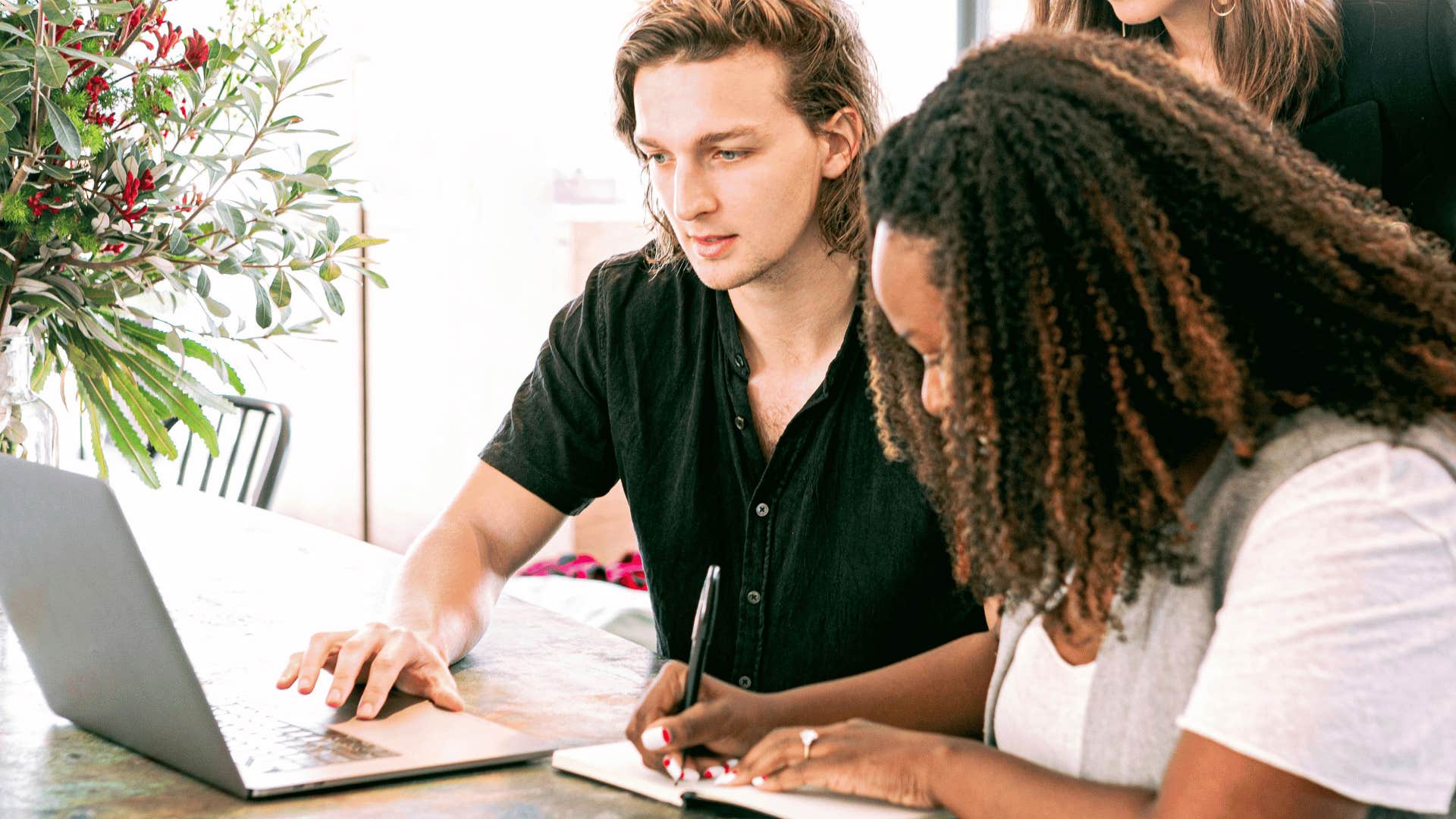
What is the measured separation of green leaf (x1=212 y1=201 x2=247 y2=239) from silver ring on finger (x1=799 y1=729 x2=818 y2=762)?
79 centimetres

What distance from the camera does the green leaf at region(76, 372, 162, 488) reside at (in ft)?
4.90

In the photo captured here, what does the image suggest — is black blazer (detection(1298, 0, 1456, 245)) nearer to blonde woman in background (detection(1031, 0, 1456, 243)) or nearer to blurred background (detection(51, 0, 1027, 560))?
blonde woman in background (detection(1031, 0, 1456, 243))

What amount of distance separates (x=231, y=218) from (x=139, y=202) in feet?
0.30

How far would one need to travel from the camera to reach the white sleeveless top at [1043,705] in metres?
0.92

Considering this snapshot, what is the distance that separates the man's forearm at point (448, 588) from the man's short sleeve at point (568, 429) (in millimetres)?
111

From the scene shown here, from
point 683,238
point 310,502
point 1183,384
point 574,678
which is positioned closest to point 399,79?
point 310,502

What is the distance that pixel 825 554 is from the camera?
1497mm

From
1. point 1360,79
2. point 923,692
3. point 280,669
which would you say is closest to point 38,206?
point 280,669

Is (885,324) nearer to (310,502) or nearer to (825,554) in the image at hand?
(825,554)

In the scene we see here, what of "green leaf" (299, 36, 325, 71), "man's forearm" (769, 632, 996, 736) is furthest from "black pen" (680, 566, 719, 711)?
"green leaf" (299, 36, 325, 71)

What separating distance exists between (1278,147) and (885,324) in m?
0.31

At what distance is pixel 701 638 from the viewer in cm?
103

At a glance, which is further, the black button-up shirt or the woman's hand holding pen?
the black button-up shirt

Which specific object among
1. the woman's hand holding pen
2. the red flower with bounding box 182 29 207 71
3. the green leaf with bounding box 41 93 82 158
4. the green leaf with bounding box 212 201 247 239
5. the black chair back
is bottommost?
the black chair back
